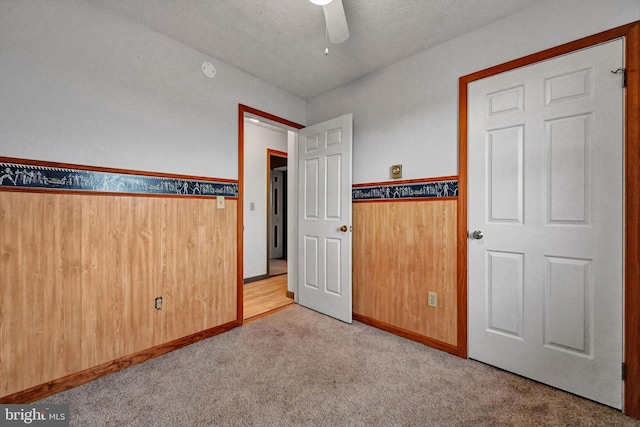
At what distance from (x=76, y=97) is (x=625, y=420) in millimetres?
3689

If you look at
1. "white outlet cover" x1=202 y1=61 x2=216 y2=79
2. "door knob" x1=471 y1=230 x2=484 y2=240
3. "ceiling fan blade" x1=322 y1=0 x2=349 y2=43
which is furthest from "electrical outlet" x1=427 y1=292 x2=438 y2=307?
"white outlet cover" x1=202 y1=61 x2=216 y2=79

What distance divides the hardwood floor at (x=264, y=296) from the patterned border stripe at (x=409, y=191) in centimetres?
158

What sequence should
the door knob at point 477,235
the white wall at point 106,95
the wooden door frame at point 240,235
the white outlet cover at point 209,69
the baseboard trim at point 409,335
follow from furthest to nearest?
1. the wooden door frame at point 240,235
2. the white outlet cover at point 209,69
3. the baseboard trim at point 409,335
4. the door knob at point 477,235
5. the white wall at point 106,95

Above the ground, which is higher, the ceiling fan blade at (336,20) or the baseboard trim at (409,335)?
the ceiling fan blade at (336,20)

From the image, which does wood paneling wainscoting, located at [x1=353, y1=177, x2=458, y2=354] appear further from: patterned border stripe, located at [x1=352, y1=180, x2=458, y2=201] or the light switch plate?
the light switch plate

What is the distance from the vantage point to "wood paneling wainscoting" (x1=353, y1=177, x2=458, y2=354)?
2.14m

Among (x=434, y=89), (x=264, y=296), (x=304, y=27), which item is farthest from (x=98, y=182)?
(x=434, y=89)

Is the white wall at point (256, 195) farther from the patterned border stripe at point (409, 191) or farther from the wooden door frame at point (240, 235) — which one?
the patterned border stripe at point (409, 191)

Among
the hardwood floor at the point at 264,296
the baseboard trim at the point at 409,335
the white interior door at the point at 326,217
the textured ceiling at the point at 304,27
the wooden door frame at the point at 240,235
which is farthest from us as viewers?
the hardwood floor at the point at 264,296

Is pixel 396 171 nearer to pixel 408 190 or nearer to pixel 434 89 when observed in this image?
pixel 408 190

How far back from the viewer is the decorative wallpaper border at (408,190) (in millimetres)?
2141

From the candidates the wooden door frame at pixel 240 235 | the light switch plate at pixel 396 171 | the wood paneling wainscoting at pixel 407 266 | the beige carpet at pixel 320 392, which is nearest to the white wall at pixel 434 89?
the light switch plate at pixel 396 171

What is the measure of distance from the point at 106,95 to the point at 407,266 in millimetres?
2627

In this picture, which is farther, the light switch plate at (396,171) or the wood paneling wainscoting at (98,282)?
the light switch plate at (396,171)
